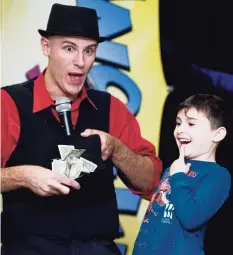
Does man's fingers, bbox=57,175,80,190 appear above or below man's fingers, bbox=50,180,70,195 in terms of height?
above

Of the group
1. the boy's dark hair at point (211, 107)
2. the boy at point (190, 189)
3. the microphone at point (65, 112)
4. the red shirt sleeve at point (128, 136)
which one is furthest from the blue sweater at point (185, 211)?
the microphone at point (65, 112)

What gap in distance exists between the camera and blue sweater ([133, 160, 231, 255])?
1.70 meters

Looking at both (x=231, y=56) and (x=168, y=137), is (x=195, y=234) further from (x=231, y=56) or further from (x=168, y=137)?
(x=231, y=56)

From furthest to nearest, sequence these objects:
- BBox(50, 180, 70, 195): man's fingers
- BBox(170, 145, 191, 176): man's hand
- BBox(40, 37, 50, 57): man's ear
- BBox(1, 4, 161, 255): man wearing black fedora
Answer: BBox(40, 37, 50, 57): man's ear
BBox(1, 4, 161, 255): man wearing black fedora
BBox(170, 145, 191, 176): man's hand
BBox(50, 180, 70, 195): man's fingers

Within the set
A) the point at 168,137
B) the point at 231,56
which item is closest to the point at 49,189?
the point at 168,137

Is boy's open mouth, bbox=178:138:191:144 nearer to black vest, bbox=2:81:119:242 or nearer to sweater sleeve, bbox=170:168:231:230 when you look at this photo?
sweater sleeve, bbox=170:168:231:230

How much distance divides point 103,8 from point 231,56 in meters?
0.61

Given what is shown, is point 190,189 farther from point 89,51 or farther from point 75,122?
point 89,51

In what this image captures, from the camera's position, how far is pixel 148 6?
2453 millimetres

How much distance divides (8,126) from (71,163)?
1.08 ft

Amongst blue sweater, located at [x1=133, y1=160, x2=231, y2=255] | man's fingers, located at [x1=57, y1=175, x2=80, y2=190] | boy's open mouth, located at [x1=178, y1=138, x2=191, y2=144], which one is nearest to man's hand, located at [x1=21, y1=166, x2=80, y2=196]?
man's fingers, located at [x1=57, y1=175, x2=80, y2=190]

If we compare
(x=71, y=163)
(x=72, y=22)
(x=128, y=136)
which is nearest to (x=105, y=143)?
(x=71, y=163)

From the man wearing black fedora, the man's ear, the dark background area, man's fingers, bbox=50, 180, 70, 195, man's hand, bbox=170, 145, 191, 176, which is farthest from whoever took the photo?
the dark background area

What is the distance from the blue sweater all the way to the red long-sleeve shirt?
0.28 metres
